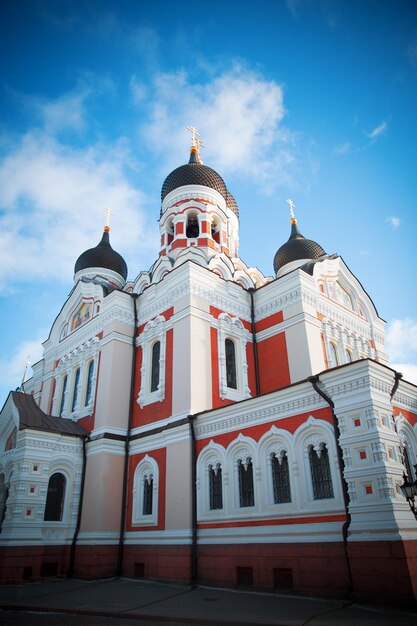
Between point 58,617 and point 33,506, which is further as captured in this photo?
point 33,506

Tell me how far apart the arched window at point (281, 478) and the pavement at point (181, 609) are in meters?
1.72

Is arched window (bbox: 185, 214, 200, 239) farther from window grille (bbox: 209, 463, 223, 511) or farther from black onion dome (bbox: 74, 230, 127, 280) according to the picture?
window grille (bbox: 209, 463, 223, 511)

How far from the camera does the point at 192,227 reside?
1870 cm

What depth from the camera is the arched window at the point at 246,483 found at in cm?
984

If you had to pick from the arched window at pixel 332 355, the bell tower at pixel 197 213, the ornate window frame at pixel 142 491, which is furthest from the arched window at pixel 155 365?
the arched window at pixel 332 355

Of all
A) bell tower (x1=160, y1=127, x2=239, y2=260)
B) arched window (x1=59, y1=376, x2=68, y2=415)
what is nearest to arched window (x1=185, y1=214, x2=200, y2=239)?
bell tower (x1=160, y1=127, x2=239, y2=260)

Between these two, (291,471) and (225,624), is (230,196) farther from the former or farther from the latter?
(225,624)

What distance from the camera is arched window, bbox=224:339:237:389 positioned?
13711mm

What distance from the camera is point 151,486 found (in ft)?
41.1

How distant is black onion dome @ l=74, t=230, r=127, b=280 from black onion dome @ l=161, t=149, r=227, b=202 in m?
3.50

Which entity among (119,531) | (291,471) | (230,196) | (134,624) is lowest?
(134,624)

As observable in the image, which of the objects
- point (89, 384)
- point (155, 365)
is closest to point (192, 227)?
point (155, 365)

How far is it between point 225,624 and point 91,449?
826 cm

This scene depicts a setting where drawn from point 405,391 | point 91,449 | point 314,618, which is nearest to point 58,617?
point 314,618
